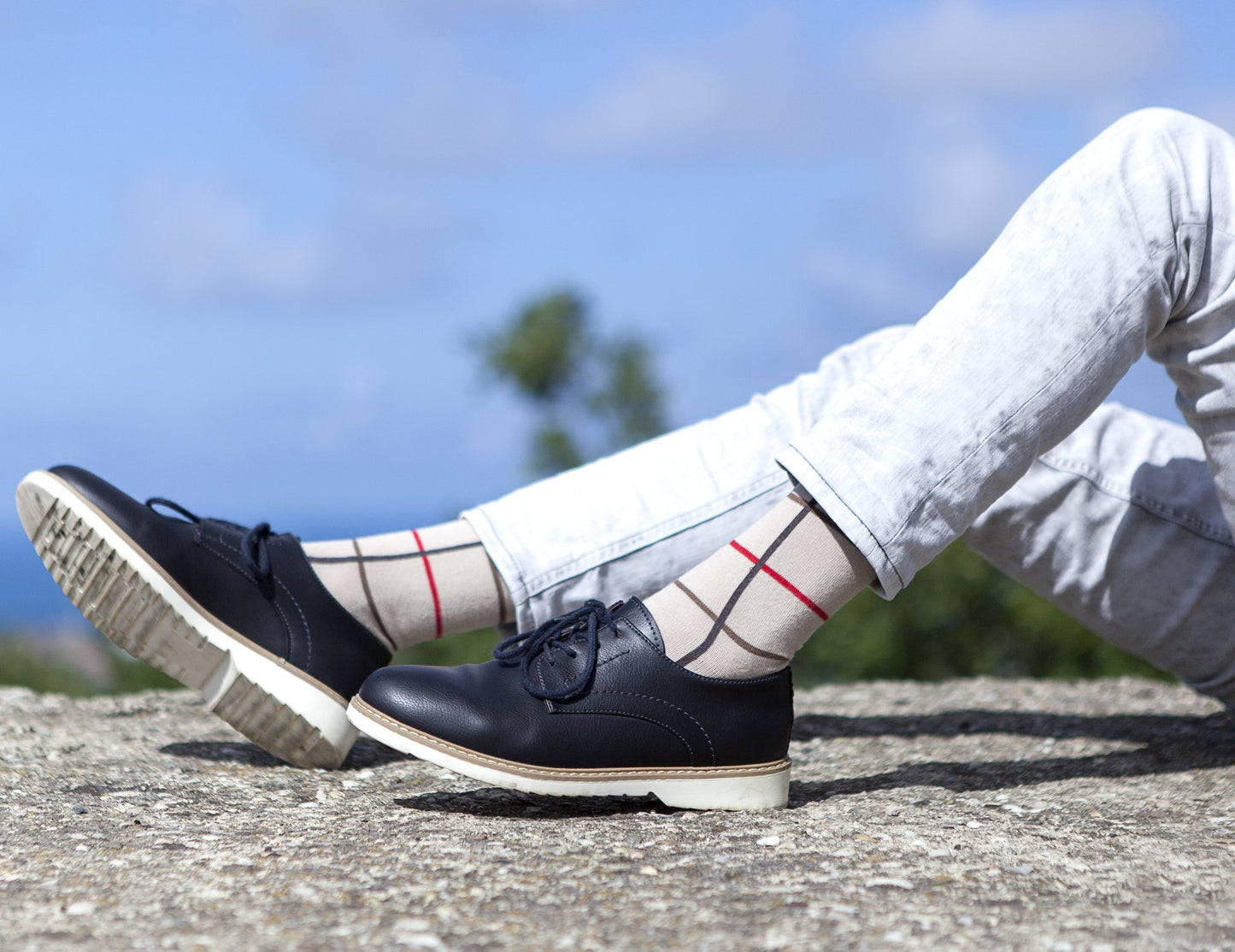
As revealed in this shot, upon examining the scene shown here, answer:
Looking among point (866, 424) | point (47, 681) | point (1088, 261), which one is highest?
point (1088, 261)

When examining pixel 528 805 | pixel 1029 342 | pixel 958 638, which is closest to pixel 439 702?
pixel 528 805

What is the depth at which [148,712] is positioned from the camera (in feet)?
7.81

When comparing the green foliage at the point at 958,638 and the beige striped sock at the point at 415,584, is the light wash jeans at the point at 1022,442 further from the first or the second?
the green foliage at the point at 958,638

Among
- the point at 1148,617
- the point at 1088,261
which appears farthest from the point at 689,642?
the point at 1148,617

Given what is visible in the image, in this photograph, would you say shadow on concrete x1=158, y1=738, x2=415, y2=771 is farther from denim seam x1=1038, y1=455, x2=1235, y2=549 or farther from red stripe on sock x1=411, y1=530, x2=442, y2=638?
denim seam x1=1038, y1=455, x2=1235, y2=549

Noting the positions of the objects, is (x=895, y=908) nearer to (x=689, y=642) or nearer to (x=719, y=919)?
(x=719, y=919)

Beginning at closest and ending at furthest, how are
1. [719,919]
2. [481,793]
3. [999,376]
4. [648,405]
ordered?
[719,919], [999,376], [481,793], [648,405]

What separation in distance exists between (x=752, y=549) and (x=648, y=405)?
35.7ft

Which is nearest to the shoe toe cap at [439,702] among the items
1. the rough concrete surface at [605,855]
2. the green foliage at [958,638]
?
the rough concrete surface at [605,855]

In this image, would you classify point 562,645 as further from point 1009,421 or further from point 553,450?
point 553,450

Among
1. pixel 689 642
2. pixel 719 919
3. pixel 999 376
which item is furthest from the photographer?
pixel 689 642

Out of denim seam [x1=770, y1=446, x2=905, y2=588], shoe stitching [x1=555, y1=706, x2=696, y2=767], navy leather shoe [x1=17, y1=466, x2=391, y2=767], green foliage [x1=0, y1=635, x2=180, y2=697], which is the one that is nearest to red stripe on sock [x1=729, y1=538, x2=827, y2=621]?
denim seam [x1=770, y1=446, x2=905, y2=588]

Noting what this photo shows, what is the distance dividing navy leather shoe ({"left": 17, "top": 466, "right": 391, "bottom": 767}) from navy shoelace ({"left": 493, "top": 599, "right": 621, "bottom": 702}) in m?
0.32

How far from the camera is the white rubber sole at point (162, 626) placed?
158cm
